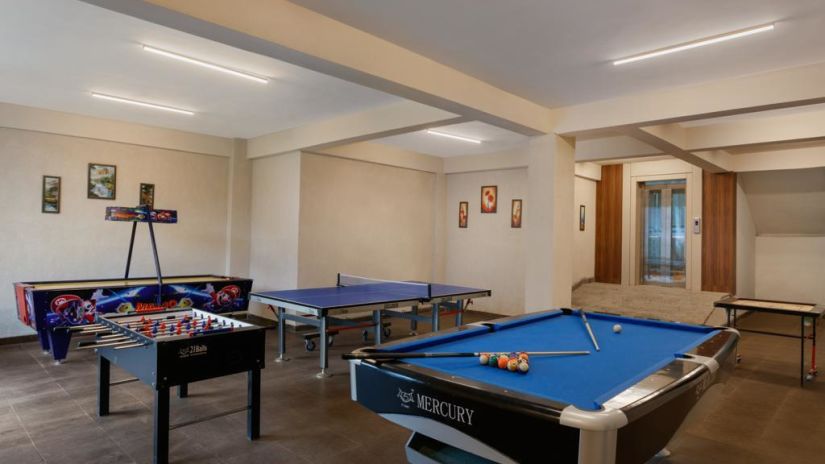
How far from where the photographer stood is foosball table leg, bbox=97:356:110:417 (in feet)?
11.6

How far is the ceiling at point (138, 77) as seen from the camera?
11.5ft

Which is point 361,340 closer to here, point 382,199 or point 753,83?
point 382,199

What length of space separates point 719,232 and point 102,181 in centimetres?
999

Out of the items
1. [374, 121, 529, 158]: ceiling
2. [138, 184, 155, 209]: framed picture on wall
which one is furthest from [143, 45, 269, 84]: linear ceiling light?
[138, 184, 155, 209]: framed picture on wall

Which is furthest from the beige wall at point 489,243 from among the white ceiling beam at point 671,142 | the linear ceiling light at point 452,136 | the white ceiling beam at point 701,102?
the white ceiling beam at point 701,102

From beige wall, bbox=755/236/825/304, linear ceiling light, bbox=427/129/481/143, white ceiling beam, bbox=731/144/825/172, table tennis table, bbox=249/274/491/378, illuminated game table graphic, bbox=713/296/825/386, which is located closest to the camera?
illuminated game table graphic, bbox=713/296/825/386

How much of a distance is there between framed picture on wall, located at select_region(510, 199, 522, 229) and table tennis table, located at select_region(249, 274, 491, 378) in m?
2.53

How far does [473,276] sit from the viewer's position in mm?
8812

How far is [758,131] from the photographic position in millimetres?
5867

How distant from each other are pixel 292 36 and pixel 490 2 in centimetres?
128

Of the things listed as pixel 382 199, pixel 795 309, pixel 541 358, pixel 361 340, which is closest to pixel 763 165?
pixel 795 309

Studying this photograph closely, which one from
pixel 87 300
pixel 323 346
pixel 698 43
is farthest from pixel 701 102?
pixel 87 300

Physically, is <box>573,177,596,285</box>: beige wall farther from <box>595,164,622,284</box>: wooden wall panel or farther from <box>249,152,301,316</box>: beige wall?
<box>249,152,301,316</box>: beige wall

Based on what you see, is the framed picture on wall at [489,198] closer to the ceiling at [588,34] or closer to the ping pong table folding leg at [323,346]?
the ceiling at [588,34]
